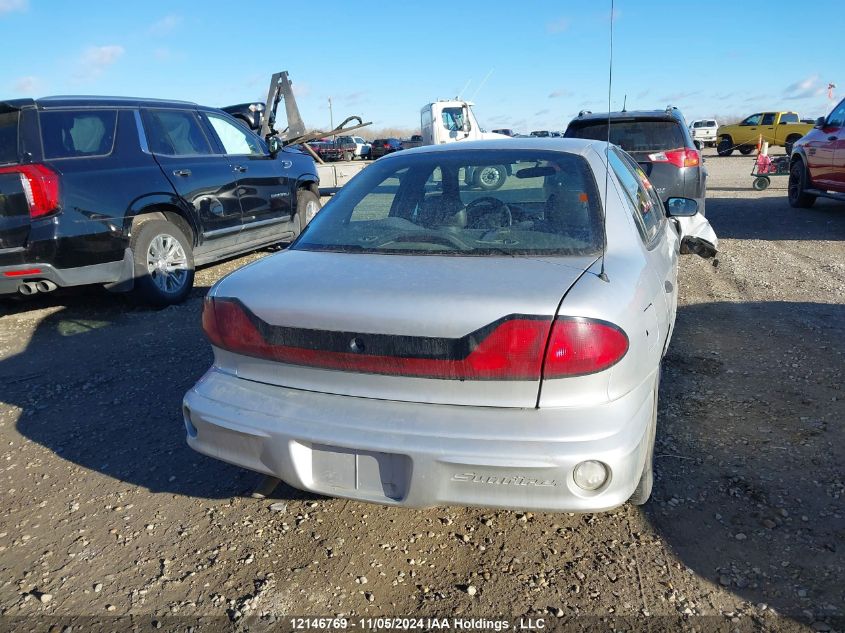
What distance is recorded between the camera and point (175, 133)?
21.0 feet

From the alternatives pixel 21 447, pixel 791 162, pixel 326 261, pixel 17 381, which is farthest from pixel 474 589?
pixel 791 162

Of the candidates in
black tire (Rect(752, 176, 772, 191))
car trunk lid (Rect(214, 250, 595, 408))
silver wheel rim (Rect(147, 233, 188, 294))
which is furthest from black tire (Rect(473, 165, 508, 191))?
black tire (Rect(752, 176, 772, 191))

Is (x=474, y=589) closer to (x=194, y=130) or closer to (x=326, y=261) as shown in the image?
(x=326, y=261)

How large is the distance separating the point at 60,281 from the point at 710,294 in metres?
5.48

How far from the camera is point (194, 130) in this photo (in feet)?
21.9

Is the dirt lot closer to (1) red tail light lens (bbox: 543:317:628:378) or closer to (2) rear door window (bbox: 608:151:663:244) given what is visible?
(1) red tail light lens (bbox: 543:317:628:378)

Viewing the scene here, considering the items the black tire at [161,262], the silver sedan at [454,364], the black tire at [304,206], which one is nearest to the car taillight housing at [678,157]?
the black tire at [304,206]

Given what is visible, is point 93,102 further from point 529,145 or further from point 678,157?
point 678,157

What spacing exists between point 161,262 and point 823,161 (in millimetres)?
9188

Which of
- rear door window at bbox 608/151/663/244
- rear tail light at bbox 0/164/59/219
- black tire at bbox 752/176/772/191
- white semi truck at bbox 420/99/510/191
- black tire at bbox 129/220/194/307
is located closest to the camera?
rear door window at bbox 608/151/663/244

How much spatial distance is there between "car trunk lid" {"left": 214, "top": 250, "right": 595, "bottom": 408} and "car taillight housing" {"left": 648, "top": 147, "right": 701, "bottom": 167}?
20.1 feet

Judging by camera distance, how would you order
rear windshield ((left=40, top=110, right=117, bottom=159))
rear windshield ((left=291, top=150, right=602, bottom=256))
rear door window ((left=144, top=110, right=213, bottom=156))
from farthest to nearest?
rear door window ((left=144, top=110, right=213, bottom=156)) → rear windshield ((left=40, top=110, right=117, bottom=159)) → rear windshield ((left=291, top=150, right=602, bottom=256))

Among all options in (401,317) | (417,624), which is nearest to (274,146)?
(401,317)

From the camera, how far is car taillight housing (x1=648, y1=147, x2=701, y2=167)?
7871 mm
